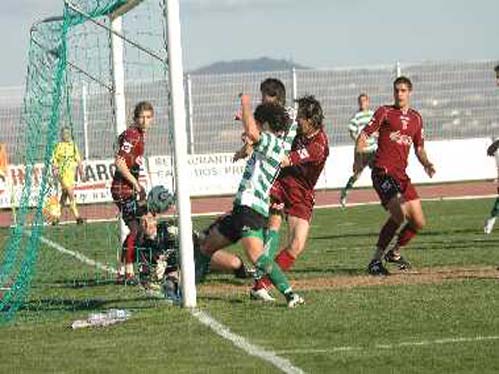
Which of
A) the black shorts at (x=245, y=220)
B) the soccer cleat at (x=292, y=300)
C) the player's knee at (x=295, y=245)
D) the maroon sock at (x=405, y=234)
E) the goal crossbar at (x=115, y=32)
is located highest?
the goal crossbar at (x=115, y=32)

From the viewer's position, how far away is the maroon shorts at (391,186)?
603 inches

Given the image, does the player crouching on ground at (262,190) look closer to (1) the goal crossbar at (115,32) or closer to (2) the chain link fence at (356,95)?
(1) the goal crossbar at (115,32)

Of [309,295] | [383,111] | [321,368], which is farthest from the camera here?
[383,111]

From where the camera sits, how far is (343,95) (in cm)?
3809

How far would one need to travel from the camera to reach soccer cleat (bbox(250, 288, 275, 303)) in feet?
40.9

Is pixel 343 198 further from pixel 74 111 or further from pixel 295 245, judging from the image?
pixel 295 245

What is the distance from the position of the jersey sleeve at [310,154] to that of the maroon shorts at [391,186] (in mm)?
1845

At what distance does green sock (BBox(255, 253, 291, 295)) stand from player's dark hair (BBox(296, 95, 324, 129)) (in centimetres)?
200

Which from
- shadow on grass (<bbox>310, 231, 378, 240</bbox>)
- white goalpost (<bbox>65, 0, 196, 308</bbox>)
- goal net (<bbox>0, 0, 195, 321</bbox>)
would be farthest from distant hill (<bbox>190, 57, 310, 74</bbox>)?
white goalpost (<bbox>65, 0, 196, 308</bbox>)

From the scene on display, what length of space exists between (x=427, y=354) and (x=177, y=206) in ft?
11.1

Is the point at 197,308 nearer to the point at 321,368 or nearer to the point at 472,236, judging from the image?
the point at 321,368

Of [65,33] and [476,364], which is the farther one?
[65,33]

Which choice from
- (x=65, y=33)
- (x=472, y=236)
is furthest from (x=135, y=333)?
(x=472, y=236)

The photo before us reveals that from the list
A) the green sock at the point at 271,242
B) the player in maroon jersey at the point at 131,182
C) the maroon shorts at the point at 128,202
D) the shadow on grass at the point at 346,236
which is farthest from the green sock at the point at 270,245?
the shadow on grass at the point at 346,236
